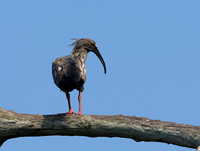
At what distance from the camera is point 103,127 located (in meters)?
8.05

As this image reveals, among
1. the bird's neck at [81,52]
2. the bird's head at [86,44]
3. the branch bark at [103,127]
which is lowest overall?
the branch bark at [103,127]

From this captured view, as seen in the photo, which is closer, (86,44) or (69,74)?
(69,74)

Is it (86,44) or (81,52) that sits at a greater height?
(86,44)

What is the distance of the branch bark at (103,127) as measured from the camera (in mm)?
7996

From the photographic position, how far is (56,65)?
8.65 metres

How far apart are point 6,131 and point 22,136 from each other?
425mm

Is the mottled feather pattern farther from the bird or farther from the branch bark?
the branch bark

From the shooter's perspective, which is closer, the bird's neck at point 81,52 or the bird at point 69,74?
the bird at point 69,74

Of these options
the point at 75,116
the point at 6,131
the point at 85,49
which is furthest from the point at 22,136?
the point at 85,49

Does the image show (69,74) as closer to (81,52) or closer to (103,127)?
(103,127)

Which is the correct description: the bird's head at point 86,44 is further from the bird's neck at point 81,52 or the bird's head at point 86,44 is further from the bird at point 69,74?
the bird at point 69,74

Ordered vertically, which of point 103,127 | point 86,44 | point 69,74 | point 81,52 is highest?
point 86,44

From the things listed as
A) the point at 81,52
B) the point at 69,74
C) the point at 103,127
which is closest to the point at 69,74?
the point at 69,74

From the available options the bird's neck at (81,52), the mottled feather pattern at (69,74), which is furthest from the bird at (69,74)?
the bird's neck at (81,52)
